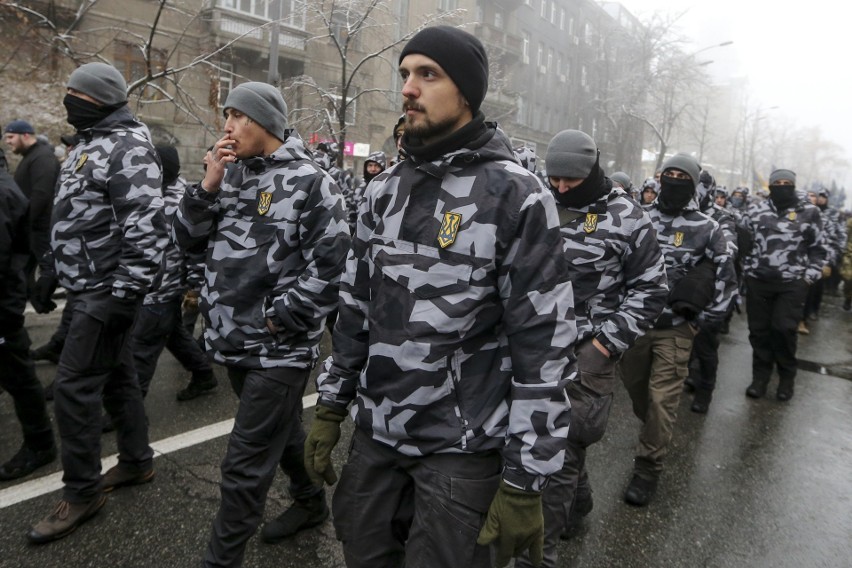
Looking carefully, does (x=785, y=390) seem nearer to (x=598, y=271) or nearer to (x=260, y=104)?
(x=598, y=271)

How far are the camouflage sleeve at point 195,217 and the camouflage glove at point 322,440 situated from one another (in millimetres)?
1100

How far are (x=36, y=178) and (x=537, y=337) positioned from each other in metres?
6.07

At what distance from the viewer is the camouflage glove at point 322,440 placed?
6.69ft

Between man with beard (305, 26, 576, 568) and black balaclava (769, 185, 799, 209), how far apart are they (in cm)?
580

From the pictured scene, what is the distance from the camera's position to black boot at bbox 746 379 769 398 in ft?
20.6

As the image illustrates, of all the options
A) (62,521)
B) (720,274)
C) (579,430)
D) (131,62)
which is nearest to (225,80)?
(131,62)

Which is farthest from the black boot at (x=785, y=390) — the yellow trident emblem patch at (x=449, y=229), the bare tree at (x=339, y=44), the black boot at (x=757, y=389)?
the bare tree at (x=339, y=44)

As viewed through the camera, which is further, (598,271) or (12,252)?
(12,252)

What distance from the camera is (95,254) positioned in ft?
10.2

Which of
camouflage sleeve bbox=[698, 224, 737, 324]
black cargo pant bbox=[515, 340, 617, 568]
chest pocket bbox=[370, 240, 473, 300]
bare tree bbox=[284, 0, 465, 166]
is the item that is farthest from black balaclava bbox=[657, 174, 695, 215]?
bare tree bbox=[284, 0, 465, 166]

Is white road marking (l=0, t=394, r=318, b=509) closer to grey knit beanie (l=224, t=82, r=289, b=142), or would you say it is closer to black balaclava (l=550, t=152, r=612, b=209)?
grey knit beanie (l=224, t=82, r=289, b=142)

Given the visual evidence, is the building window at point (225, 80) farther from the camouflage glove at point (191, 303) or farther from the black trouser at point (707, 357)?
the black trouser at point (707, 357)

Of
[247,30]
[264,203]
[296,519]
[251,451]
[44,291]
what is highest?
[247,30]

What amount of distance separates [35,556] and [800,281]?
267 inches
